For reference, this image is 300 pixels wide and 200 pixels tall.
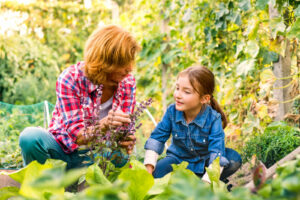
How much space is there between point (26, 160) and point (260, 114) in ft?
4.76

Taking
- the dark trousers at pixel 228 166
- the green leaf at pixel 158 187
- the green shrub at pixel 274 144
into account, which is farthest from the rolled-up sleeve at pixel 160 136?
the green leaf at pixel 158 187

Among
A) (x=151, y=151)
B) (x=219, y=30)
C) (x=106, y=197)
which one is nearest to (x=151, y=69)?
(x=219, y=30)

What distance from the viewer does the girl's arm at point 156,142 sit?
1.85 m

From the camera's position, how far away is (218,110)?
215cm

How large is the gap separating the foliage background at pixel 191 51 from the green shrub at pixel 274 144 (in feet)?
0.89

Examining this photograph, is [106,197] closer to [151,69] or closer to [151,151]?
[151,151]

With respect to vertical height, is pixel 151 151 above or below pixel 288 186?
below

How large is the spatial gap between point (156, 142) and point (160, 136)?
A: 0.06m

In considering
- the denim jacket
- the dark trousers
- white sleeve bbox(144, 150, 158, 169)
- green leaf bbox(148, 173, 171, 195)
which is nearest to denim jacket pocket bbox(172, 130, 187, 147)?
the denim jacket

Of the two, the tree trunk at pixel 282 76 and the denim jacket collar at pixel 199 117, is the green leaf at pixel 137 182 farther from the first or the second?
the tree trunk at pixel 282 76

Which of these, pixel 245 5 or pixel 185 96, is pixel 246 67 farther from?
pixel 185 96

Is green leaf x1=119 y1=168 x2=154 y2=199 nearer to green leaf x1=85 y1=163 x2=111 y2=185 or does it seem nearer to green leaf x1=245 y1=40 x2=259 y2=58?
green leaf x1=85 y1=163 x2=111 y2=185

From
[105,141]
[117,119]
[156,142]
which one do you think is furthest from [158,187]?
[156,142]

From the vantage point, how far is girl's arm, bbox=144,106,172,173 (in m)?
1.85
